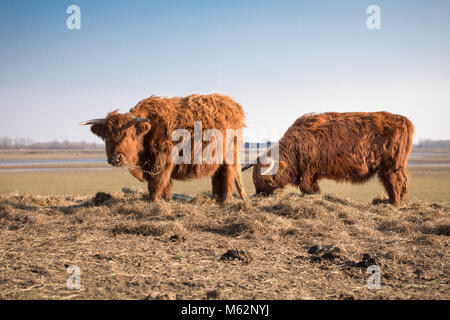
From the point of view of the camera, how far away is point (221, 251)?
444cm

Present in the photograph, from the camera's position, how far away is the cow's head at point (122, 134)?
20.9 ft

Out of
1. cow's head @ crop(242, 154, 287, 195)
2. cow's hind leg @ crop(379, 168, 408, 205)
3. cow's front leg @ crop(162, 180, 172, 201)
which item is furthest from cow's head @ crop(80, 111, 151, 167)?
cow's hind leg @ crop(379, 168, 408, 205)

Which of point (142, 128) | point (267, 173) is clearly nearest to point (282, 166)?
point (267, 173)

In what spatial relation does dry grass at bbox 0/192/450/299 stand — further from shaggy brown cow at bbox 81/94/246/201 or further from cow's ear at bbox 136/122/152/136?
cow's ear at bbox 136/122/152/136

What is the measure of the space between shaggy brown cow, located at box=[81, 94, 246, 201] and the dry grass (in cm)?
66

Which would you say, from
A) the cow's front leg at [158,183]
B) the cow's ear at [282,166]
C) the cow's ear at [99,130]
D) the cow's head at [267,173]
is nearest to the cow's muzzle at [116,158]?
the cow's ear at [99,130]

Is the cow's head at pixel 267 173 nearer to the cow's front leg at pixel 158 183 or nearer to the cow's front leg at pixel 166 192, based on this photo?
the cow's front leg at pixel 166 192

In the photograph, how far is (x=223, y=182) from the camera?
7.62 m

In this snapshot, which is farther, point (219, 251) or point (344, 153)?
point (344, 153)

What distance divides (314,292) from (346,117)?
6.14m

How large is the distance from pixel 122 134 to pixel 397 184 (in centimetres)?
610

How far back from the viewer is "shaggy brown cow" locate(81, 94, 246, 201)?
21.2 ft

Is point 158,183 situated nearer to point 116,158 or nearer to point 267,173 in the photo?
point 116,158
